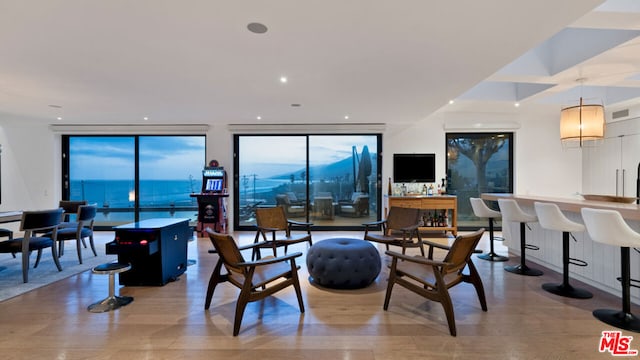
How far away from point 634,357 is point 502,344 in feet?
2.95

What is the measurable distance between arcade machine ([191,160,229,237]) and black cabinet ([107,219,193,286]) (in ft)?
7.89

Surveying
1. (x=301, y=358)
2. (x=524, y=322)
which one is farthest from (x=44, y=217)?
(x=524, y=322)

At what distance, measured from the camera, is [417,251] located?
Result: 4.90 metres

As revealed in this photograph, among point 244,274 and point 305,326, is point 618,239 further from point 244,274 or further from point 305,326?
point 244,274

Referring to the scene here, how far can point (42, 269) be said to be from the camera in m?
3.96

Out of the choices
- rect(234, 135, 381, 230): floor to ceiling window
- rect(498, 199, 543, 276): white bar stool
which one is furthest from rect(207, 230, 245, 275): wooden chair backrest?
rect(234, 135, 381, 230): floor to ceiling window

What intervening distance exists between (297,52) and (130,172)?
19.4 ft

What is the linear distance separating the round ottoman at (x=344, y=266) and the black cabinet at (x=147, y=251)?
1750 mm

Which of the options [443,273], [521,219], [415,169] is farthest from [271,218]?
[415,169]

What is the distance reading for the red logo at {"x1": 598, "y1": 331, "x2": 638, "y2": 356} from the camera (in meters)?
2.13

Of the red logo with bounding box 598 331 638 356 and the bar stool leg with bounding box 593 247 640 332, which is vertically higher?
the bar stool leg with bounding box 593 247 640 332

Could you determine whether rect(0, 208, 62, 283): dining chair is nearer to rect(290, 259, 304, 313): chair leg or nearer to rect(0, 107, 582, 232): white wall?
rect(0, 107, 582, 232): white wall

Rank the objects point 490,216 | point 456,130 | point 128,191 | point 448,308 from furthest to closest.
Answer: point 128,191, point 456,130, point 490,216, point 448,308

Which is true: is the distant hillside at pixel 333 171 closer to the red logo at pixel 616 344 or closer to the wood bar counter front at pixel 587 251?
the wood bar counter front at pixel 587 251
